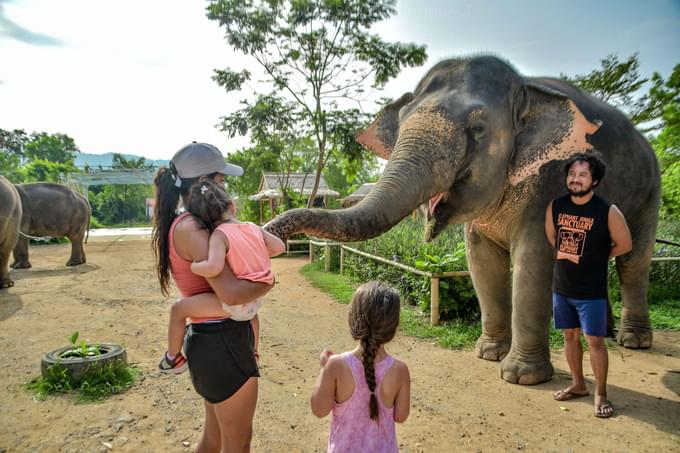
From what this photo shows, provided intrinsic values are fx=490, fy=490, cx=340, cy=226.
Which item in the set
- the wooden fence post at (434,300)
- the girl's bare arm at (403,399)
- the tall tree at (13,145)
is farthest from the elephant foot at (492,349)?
the tall tree at (13,145)

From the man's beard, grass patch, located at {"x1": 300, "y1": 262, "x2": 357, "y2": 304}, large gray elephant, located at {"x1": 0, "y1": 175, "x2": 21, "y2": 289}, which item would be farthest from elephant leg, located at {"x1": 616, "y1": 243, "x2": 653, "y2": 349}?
large gray elephant, located at {"x1": 0, "y1": 175, "x2": 21, "y2": 289}

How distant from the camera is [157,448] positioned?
10.5ft

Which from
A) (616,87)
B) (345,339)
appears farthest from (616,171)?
(616,87)

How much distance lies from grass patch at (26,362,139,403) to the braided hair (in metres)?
3.00

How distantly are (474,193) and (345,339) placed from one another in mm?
2805

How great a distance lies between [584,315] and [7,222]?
30.8 feet

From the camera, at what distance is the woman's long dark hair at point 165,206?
2188 millimetres

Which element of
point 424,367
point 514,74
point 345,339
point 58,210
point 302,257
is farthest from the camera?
point 302,257

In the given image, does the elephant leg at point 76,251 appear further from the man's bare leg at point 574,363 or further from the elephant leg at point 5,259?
the man's bare leg at point 574,363

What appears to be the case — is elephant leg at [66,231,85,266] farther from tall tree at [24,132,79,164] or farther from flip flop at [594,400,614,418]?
tall tree at [24,132,79,164]

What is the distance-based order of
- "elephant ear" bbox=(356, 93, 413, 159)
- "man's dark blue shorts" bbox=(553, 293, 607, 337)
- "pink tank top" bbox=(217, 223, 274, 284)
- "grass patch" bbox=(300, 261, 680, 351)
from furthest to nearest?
"grass patch" bbox=(300, 261, 680, 351)
"elephant ear" bbox=(356, 93, 413, 159)
"man's dark blue shorts" bbox=(553, 293, 607, 337)
"pink tank top" bbox=(217, 223, 274, 284)

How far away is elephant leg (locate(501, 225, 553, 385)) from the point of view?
4.09 meters

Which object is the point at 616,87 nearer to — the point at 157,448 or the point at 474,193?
the point at 474,193

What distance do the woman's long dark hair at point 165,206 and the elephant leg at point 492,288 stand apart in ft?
11.3
